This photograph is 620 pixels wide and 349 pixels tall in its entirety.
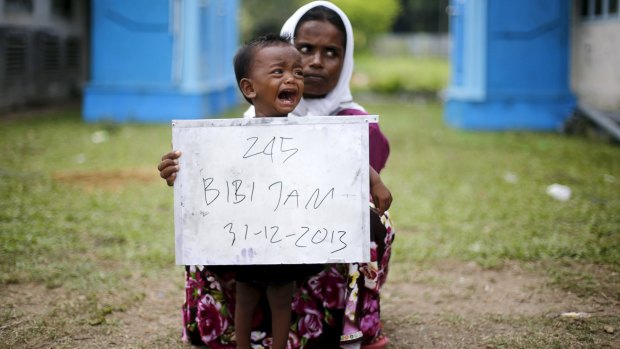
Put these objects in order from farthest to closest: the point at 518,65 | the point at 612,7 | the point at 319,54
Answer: the point at 518,65
the point at 612,7
the point at 319,54

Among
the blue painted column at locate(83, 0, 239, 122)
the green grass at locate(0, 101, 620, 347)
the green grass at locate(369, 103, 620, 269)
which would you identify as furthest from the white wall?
the blue painted column at locate(83, 0, 239, 122)

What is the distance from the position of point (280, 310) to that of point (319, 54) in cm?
103

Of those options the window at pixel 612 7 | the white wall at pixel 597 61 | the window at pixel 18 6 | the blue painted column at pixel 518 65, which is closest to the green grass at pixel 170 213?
the white wall at pixel 597 61

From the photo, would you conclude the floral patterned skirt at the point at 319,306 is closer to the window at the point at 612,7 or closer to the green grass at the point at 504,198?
the green grass at the point at 504,198

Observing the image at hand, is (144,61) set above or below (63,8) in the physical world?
below

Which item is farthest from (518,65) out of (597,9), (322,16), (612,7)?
(322,16)

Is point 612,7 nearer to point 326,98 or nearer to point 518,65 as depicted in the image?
point 518,65

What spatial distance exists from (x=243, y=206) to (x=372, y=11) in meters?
37.9

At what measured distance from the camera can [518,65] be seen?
10008 millimetres

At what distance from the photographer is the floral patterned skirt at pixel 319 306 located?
2.46m

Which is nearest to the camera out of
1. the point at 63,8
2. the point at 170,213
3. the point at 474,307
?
the point at 474,307

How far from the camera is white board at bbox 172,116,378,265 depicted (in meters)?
2.08

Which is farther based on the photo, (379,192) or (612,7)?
(612,7)

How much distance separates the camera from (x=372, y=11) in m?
38.5
